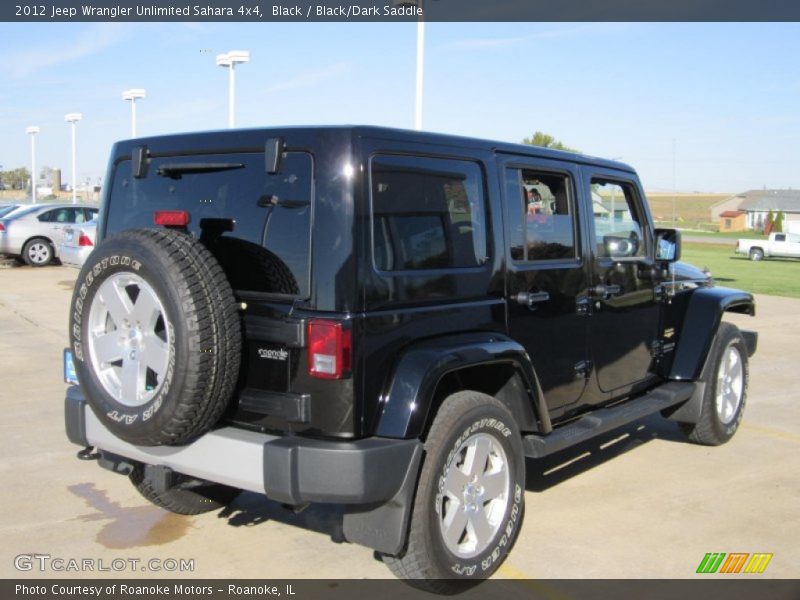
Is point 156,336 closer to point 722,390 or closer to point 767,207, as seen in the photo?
point 722,390

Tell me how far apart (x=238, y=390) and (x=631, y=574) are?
2.04 m

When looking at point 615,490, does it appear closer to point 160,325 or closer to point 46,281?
point 160,325

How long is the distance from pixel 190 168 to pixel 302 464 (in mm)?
1485

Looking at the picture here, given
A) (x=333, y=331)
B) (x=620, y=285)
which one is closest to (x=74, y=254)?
(x=620, y=285)

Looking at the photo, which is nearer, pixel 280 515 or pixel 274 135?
pixel 274 135

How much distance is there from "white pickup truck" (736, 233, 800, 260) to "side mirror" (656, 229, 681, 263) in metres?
35.2

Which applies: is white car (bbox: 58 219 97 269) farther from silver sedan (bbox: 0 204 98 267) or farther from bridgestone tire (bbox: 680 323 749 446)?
bridgestone tire (bbox: 680 323 749 446)

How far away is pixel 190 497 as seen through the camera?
4.60 metres

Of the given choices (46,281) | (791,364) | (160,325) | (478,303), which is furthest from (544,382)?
(46,281)

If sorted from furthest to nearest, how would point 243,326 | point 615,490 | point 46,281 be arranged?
point 46,281
point 615,490
point 243,326

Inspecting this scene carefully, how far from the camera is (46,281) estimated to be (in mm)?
17109

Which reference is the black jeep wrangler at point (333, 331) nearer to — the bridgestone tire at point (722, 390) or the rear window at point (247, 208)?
the rear window at point (247, 208)

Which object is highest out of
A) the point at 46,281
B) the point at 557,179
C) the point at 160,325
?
the point at 557,179

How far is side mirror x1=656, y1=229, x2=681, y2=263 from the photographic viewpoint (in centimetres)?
575
